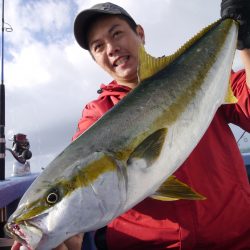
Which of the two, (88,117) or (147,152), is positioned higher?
(88,117)

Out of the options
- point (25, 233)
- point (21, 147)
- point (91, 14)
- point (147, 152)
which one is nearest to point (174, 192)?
point (147, 152)

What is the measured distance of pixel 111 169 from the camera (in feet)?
6.53

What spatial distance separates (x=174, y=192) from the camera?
2.15 meters

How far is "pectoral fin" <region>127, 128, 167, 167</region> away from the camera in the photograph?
206cm

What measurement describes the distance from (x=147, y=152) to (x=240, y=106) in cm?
143

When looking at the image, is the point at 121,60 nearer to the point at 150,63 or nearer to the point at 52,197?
the point at 150,63

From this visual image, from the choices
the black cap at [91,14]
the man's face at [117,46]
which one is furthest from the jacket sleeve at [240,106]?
the black cap at [91,14]

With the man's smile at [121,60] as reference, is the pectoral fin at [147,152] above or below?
below

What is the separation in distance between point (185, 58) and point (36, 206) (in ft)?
5.31

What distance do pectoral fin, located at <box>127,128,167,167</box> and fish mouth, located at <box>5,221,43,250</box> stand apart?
0.64 m

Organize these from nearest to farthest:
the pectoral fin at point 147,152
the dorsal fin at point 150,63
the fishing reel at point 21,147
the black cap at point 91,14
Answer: the pectoral fin at point 147,152 < the dorsal fin at point 150,63 < the black cap at point 91,14 < the fishing reel at point 21,147

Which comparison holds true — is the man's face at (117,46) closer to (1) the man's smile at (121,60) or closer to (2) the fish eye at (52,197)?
(1) the man's smile at (121,60)

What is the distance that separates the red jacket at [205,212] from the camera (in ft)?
8.97

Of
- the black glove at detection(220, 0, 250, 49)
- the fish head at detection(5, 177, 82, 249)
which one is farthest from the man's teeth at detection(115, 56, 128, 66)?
the fish head at detection(5, 177, 82, 249)
